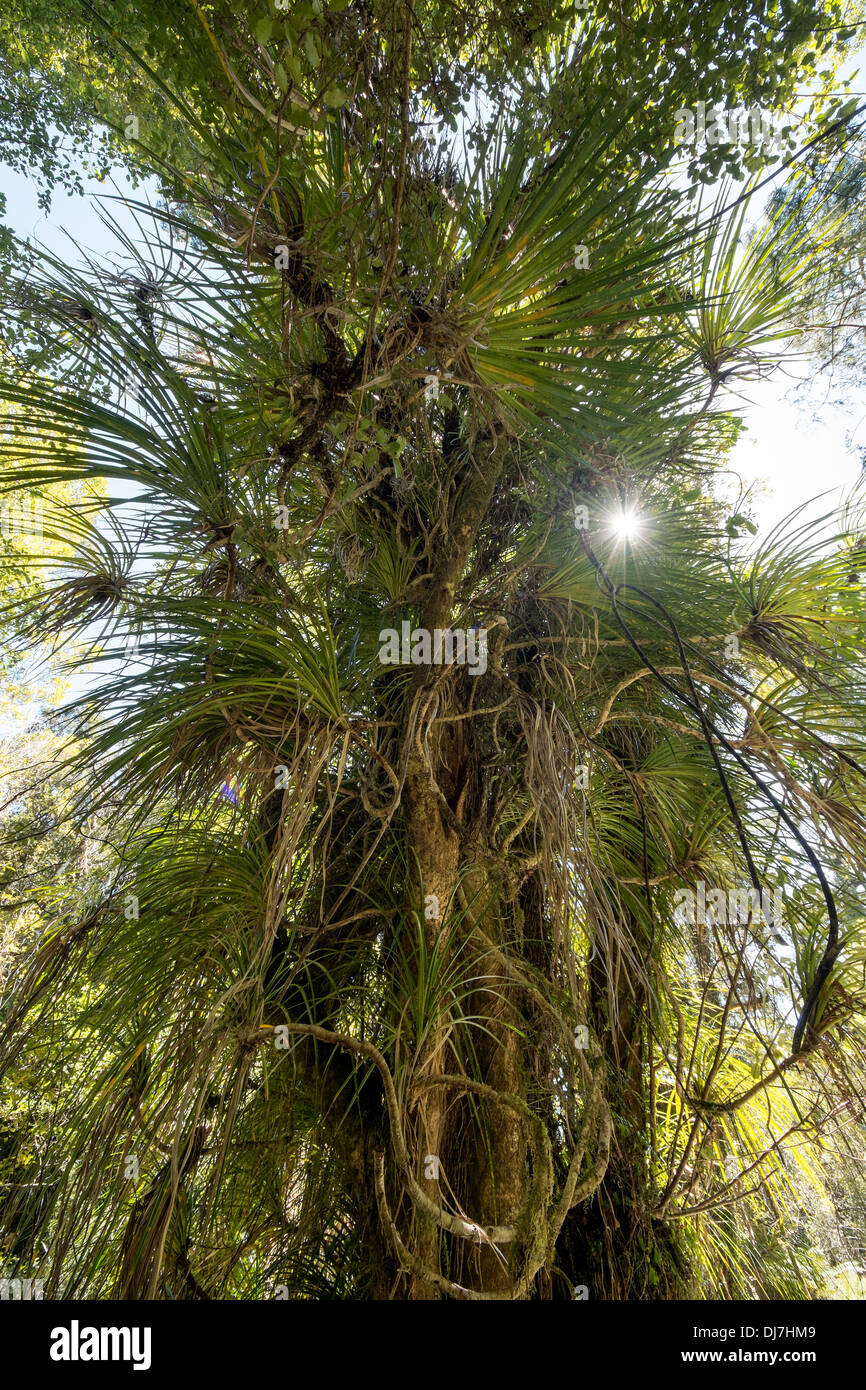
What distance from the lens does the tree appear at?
0.81 m

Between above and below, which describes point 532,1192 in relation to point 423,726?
below

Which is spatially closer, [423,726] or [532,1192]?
[532,1192]

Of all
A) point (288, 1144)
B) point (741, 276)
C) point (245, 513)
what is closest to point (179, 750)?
point (245, 513)

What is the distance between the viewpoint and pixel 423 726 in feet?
3.71

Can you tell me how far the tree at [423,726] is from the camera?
81cm

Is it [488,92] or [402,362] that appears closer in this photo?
[402,362]

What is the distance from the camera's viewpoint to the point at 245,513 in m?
1.01

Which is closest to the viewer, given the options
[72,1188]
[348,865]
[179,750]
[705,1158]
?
[72,1188]
